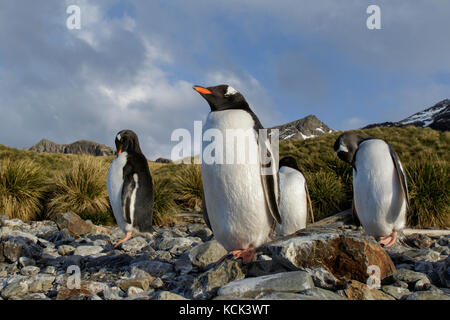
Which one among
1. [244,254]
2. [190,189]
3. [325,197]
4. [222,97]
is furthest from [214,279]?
[190,189]

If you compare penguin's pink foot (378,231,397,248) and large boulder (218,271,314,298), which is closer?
large boulder (218,271,314,298)

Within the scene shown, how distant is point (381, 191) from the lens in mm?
5148

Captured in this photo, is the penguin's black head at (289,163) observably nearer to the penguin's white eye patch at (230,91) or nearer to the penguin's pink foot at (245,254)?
the penguin's white eye patch at (230,91)

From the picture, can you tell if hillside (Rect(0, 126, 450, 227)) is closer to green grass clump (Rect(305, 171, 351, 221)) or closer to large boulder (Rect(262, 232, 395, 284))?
green grass clump (Rect(305, 171, 351, 221))

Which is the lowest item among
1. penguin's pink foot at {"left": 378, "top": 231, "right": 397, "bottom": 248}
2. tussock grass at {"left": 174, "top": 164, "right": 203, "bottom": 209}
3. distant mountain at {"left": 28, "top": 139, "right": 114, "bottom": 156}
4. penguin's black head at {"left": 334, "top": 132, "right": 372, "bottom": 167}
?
penguin's pink foot at {"left": 378, "top": 231, "right": 397, "bottom": 248}

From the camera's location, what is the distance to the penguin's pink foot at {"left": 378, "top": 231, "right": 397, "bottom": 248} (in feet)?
16.9

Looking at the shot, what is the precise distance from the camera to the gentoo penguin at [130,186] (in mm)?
6248

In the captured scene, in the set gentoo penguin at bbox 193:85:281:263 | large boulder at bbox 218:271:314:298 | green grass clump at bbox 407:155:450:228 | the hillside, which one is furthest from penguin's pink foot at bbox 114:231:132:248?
green grass clump at bbox 407:155:450:228

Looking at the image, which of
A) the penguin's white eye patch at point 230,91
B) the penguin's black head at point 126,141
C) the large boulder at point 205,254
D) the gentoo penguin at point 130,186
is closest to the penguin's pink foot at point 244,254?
the large boulder at point 205,254

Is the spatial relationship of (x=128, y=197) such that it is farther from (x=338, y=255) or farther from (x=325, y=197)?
(x=325, y=197)

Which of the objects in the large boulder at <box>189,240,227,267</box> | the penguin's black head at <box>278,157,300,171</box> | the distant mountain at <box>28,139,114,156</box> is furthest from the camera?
the distant mountain at <box>28,139,114,156</box>

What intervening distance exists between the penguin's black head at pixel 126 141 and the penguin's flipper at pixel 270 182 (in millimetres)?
3648
